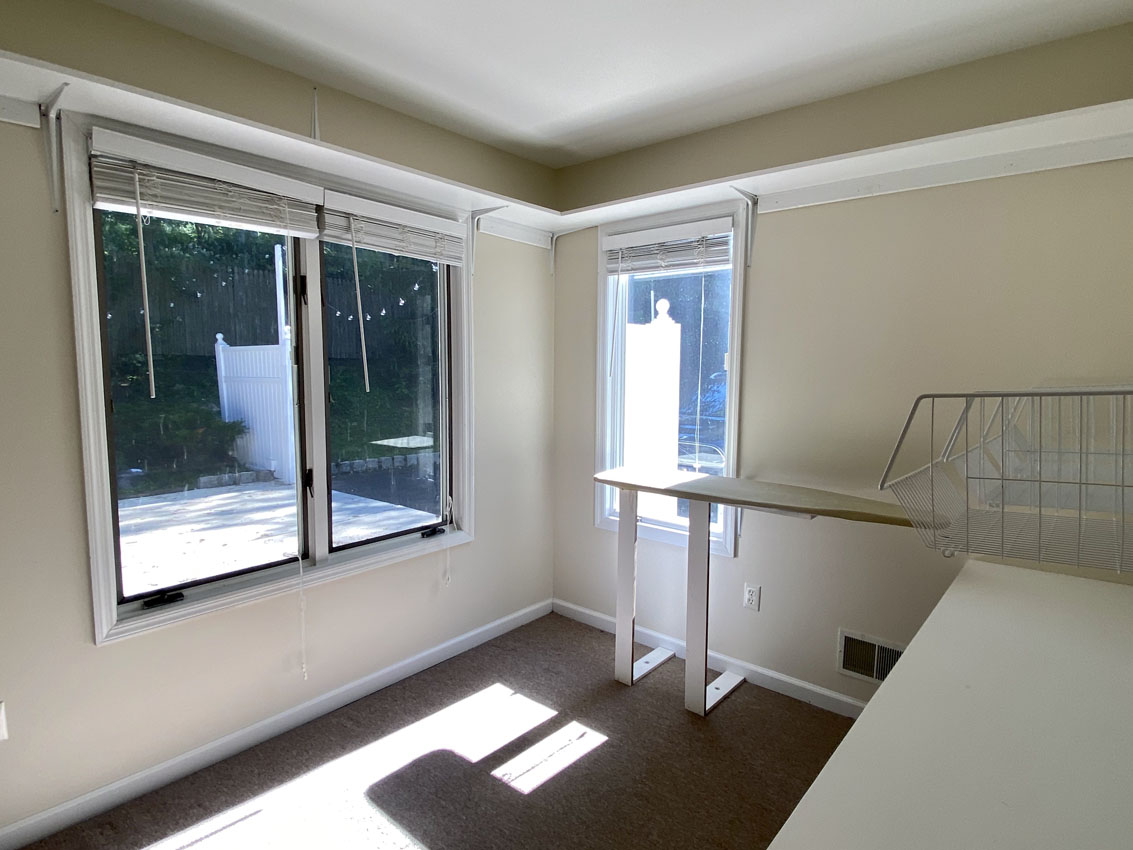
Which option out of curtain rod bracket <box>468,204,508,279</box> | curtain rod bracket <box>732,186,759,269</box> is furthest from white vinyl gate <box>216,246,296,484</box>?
curtain rod bracket <box>732,186,759,269</box>

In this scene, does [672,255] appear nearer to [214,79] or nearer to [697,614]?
[697,614]

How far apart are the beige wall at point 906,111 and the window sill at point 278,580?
6.69ft

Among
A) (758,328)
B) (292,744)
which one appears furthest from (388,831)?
(758,328)

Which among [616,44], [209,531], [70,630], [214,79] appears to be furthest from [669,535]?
[214,79]

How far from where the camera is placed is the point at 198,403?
2156mm

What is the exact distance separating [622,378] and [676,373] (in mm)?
321

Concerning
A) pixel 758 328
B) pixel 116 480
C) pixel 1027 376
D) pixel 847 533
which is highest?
pixel 758 328

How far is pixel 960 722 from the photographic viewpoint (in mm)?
875

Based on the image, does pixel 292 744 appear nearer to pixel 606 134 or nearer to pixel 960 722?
pixel 960 722

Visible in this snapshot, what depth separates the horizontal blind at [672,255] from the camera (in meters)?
2.74

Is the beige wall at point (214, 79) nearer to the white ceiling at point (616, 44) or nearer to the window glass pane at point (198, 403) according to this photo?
the white ceiling at point (616, 44)

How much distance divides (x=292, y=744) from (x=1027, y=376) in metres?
3.01

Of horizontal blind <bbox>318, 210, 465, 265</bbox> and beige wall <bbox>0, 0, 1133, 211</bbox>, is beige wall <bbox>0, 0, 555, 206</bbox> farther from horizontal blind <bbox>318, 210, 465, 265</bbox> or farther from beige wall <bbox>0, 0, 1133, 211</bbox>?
horizontal blind <bbox>318, 210, 465, 265</bbox>

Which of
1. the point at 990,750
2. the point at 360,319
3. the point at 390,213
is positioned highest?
the point at 390,213
